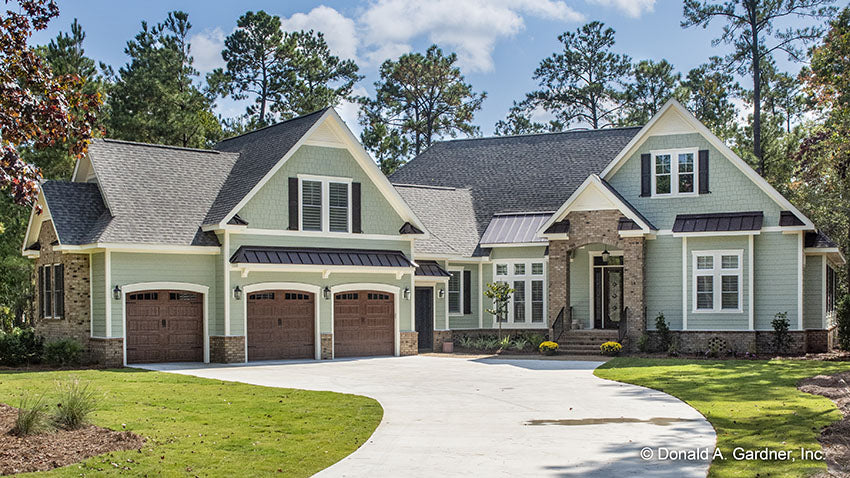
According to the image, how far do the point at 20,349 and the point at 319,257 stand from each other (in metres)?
8.67

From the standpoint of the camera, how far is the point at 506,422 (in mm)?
14078

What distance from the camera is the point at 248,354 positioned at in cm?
2658

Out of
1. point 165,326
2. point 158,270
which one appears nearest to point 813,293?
point 165,326

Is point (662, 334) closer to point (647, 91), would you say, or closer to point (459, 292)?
point (459, 292)

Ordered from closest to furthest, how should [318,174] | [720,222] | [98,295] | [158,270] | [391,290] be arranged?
[98,295]
[158,270]
[318,174]
[720,222]
[391,290]

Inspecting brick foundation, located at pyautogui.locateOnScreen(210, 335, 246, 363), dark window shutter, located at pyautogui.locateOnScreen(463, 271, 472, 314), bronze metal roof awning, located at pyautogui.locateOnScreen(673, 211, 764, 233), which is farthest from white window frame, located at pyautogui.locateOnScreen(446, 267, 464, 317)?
brick foundation, located at pyautogui.locateOnScreen(210, 335, 246, 363)

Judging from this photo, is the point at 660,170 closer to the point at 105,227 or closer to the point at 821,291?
the point at 821,291

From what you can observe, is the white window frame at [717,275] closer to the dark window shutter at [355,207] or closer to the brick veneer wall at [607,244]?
the brick veneer wall at [607,244]

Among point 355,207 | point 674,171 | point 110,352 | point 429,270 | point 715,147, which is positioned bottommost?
point 110,352

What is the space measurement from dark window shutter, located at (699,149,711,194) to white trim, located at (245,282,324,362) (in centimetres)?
1270

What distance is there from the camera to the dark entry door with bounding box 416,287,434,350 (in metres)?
31.6

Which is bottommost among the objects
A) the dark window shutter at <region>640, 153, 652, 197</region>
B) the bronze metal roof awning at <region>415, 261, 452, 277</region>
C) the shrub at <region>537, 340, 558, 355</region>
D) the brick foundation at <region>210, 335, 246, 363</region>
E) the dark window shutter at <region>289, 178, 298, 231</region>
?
the shrub at <region>537, 340, 558, 355</region>

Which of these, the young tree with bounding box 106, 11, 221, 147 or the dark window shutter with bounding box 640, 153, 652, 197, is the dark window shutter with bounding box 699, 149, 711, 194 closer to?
the dark window shutter with bounding box 640, 153, 652, 197

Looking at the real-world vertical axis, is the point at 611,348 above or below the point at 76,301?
below
